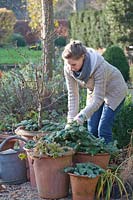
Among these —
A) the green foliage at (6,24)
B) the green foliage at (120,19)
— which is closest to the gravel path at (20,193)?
the green foliage at (120,19)

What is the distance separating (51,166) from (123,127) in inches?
78.3

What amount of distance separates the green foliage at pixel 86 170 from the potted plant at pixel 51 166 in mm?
86

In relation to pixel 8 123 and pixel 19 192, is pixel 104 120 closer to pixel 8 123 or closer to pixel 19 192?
pixel 19 192

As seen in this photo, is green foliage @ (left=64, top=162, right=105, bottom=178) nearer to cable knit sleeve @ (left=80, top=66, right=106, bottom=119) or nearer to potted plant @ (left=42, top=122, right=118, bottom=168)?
potted plant @ (left=42, top=122, right=118, bottom=168)

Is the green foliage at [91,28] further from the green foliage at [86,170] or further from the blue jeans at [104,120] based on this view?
the green foliage at [86,170]

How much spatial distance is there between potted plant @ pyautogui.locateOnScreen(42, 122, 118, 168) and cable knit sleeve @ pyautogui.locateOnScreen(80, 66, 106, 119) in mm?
154

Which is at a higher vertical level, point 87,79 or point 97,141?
point 87,79

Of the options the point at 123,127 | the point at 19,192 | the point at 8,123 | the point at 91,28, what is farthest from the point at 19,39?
the point at 19,192

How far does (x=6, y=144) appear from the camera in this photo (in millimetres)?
4918

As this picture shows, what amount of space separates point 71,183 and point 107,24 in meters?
14.7

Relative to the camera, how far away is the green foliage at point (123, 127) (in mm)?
5844

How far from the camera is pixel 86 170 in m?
3.92

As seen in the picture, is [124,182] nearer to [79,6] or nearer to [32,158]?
[32,158]

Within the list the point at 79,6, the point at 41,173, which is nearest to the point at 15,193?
the point at 41,173
